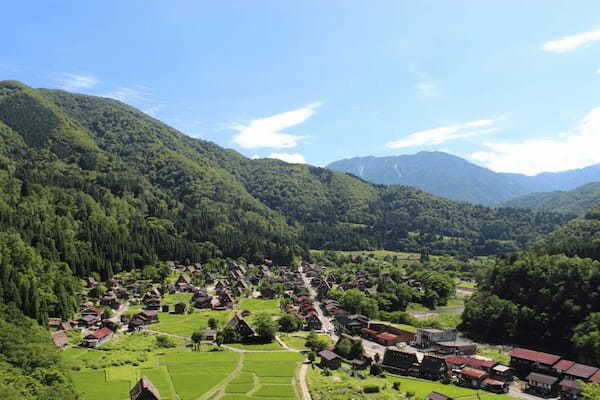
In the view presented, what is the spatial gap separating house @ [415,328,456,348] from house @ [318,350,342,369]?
22.6 m

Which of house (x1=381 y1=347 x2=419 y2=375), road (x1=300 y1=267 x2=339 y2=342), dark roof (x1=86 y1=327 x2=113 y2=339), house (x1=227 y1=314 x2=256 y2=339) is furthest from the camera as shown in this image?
road (x1=300 y1=267 x2=339 y2=342)

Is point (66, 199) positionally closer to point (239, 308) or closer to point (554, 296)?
point (239, 308)

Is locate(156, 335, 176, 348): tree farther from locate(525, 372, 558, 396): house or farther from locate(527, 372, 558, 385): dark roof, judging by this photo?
locate(527, 372, 558, 385): dark roof

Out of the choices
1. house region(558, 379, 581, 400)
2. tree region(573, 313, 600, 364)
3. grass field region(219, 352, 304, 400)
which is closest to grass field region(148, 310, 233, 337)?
grass field region(219, 352, 304, 400)

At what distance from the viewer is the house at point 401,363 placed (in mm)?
58438

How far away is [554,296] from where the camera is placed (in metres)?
80.8

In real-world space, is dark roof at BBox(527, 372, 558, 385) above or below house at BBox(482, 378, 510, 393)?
above

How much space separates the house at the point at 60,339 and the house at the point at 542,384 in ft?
196

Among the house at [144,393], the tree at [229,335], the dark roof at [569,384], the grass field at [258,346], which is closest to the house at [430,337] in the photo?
the dark roof at [569,384]

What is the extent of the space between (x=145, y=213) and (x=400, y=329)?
127 metres

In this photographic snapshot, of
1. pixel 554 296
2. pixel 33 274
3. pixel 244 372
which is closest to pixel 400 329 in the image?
pixel 554 296

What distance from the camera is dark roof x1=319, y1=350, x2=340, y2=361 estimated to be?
56.3 metres

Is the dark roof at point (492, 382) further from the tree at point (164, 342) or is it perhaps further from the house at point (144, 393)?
the tree at point (164, 342)

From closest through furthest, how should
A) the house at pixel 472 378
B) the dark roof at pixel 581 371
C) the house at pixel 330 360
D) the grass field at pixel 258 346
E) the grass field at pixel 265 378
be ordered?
the grass field at pixel 265 378 → the dark roof at pixel 581 371 → the house at pixel 472 378 → the house at pixel 330 360 → the grass field at pixel 258 346
